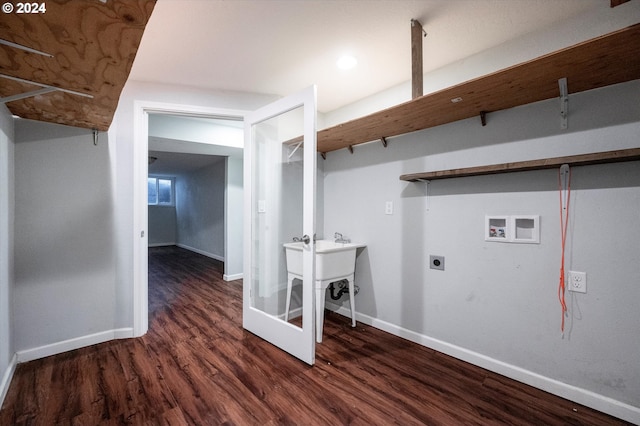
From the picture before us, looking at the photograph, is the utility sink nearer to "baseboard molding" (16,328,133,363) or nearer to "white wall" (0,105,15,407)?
"baseboard molding" (16,328,133,363)

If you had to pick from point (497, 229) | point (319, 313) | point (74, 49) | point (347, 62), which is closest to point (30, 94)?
point (74, 49)

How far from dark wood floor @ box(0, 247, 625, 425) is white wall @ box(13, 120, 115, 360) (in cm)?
24

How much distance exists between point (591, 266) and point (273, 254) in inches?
87.9

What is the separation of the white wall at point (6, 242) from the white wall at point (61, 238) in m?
0.10

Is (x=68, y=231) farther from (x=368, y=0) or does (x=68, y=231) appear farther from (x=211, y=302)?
(x=368, y=0)

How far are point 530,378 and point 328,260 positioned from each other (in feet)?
5.11

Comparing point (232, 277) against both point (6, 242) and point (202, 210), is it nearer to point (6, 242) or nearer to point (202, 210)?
point (6, 242)

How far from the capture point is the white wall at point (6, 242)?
1.68 metres

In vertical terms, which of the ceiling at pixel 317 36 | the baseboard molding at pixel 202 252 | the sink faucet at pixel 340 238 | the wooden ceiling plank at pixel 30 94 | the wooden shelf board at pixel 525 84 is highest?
the ceiling at pixel 317 36

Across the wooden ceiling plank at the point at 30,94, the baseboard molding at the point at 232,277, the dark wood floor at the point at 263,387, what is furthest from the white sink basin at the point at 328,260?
the baseboard molding at the point at 232,277

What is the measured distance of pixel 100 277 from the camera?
233 centimetres

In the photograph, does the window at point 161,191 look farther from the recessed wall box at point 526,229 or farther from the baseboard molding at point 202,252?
the recessed wall box at point 526,229

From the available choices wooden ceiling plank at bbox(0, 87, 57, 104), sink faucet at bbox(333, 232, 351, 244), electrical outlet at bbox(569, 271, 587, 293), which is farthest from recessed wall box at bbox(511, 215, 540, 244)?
wooden ceiling plank at bbox(0, 87, 57, 104)

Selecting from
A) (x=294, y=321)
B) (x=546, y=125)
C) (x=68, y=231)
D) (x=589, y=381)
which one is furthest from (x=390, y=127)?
(x=68, y=231)
